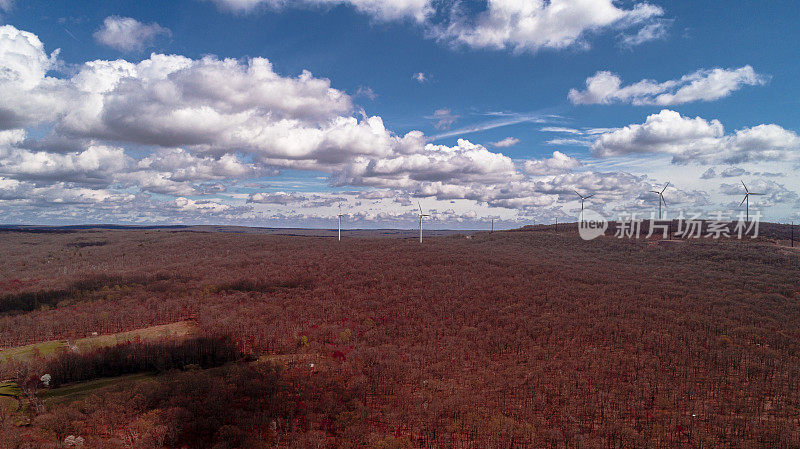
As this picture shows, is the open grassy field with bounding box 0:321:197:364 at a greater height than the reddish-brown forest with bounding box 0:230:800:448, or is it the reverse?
the reddish-brown forest with bounding box 0:230:800:448

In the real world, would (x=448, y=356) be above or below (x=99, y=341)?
above

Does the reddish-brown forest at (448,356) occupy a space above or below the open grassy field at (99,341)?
above

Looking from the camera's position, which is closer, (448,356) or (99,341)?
(448,356)

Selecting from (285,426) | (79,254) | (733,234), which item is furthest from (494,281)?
(79,254)

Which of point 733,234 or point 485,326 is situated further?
point 733,234

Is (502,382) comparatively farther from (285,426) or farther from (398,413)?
(285,426)

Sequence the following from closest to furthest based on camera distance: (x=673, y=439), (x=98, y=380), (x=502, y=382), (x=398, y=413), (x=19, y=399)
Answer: (x=673, y=439)
(x=398, y=413)
(x=19, y=399)
(x=502, y=382)
(x=98, y=380)

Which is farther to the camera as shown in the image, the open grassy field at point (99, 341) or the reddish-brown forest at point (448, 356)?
the open grassy field at point (99, 341)

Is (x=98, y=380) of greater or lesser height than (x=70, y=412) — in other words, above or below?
below
